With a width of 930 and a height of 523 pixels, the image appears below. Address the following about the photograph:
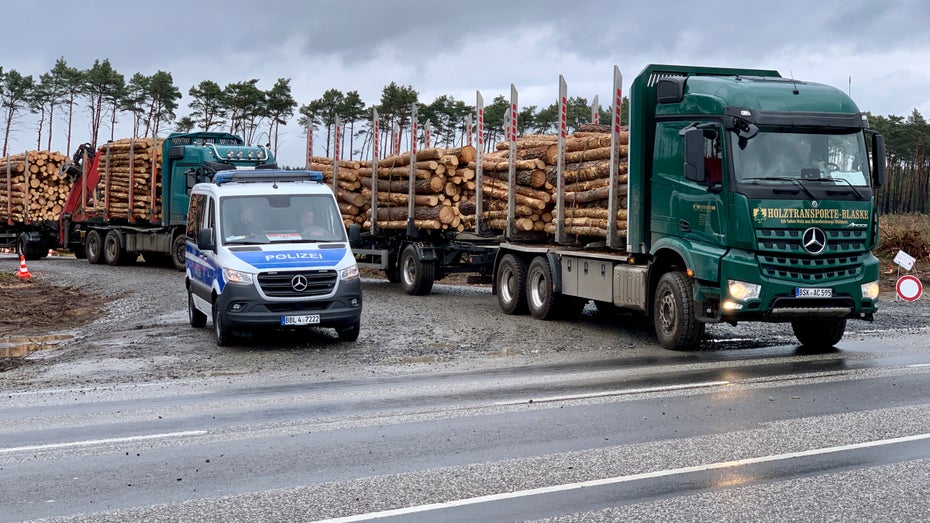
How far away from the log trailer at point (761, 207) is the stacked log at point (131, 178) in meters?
19.3

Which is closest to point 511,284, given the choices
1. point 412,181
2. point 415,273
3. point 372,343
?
point 372,343

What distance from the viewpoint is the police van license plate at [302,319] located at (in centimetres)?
1386

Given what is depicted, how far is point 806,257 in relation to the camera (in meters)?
12.7

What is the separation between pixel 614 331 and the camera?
16422 mm

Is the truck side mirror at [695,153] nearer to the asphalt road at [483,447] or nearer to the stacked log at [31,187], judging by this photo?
the asphalt road at [483,447]

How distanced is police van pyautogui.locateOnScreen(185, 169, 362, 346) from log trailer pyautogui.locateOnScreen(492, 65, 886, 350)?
164 inches

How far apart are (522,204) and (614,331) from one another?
3227 millimetres

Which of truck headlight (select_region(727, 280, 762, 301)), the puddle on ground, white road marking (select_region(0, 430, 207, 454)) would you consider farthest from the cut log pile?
white road marking (select_region(0, 430, 207, 454))

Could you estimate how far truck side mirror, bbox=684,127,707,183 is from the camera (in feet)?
41.9

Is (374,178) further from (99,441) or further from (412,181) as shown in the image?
(99,441)

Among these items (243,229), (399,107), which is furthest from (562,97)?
(399,107)

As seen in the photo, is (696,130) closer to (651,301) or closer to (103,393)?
(651,301)

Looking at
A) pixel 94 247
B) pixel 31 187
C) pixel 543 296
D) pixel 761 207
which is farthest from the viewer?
pixel 31 187

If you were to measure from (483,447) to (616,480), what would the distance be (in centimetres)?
133
